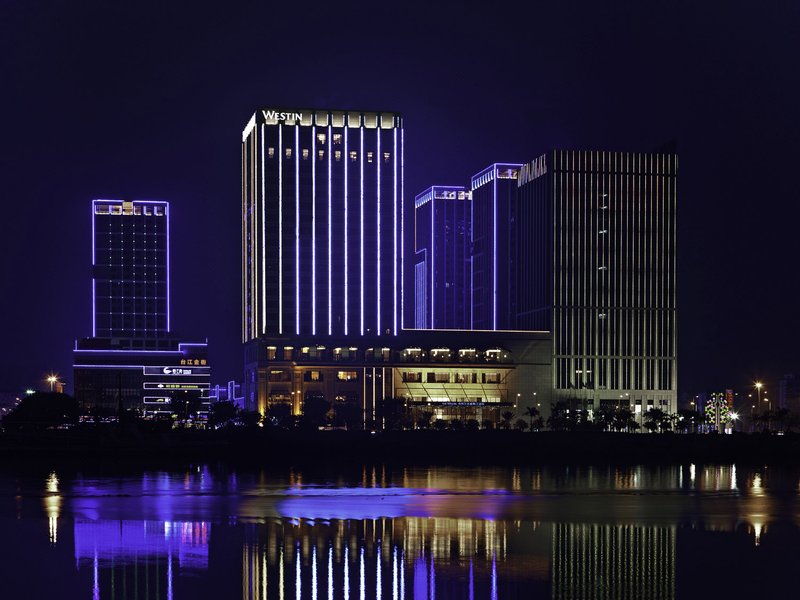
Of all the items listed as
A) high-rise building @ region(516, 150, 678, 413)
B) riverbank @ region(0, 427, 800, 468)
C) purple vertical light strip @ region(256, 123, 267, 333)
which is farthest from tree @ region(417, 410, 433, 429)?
riverbank @ region(0, 427, 800, 468)

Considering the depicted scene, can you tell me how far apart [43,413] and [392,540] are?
10907 cm

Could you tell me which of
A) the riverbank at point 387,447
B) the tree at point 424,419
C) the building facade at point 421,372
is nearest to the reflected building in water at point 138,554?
the riverbank at point 387,447

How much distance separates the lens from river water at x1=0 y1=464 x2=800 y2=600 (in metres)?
40.8

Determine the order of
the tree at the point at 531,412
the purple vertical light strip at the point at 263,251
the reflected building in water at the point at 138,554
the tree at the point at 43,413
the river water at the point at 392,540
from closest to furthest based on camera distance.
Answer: the reflected building in water at the point at 138,554, the river water at the point at 392,540, the tree at the point at 43,413, the tree at the point at 531,412, the purple vertical light strip at the point at 263,251

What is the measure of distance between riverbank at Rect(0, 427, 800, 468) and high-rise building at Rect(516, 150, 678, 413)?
45012 millimetres

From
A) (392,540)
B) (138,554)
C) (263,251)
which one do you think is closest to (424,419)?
(263,251)

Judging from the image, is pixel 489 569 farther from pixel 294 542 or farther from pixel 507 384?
pixel 507 384

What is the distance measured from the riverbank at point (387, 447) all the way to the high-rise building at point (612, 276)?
45.0 meters

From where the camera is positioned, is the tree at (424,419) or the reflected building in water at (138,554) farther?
the tree at (424,419)

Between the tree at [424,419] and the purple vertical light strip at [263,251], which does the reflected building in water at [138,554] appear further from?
the purple vertical light strip at [263,251]

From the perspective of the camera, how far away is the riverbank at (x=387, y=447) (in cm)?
11794

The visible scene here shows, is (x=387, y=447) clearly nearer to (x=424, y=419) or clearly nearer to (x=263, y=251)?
(x=424, y=419)

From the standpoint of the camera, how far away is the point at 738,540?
5159 cm

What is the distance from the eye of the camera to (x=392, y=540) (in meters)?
50.3
